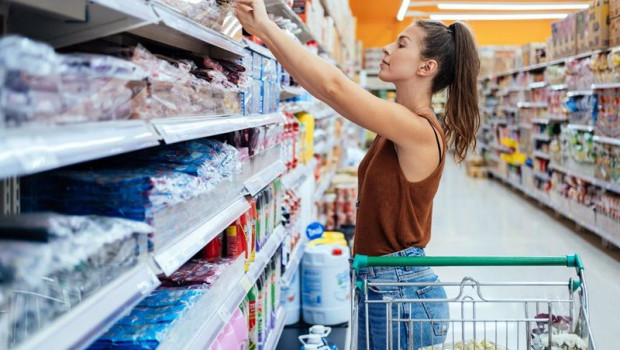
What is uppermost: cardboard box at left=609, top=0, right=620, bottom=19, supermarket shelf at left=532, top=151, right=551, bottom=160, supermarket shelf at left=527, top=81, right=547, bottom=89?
cardboard box at left=609, top=0, right=620, bottom=19

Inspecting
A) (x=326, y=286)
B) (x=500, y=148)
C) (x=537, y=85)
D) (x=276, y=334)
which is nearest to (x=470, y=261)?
(x=276, y=334)

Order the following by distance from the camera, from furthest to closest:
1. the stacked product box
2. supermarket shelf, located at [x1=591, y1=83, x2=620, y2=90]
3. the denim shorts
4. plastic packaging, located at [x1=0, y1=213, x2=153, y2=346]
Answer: the stacked product box
supermarket shelf, located at [x1=591, y1=83, x2=620, y2=90]
the denim shorts
plastic packaging, located at [x1=0, y1=213, x2=153, y2=346]

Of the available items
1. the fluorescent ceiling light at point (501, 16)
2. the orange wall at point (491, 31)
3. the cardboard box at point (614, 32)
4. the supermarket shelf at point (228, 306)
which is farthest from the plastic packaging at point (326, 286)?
the orange wall at point (491, 31)

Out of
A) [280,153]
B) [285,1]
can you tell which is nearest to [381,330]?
[280,153]

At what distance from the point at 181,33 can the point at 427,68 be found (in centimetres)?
81

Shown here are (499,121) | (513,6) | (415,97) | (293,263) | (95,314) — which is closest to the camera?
(95,314)

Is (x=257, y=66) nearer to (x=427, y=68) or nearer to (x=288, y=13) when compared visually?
(x=427, y=68)

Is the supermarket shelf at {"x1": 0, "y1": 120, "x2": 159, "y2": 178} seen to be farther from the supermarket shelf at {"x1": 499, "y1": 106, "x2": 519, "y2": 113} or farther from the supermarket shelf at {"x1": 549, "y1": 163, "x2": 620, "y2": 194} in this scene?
the supermarket shelf at {"x1": 499, "y1": 106, "x2": 519, "y2": 113}

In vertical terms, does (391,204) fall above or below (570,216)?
above

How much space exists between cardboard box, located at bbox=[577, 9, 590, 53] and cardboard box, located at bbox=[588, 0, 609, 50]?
230 millimetres

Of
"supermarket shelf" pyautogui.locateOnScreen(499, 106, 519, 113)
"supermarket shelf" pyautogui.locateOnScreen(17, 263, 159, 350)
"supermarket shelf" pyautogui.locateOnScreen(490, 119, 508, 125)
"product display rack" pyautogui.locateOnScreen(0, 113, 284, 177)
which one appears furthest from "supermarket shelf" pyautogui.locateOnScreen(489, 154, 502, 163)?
"supermarket shelf" pyautogui.locateOnScreen(17, 263, 159, 350)

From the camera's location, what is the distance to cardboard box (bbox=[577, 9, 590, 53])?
7.53m

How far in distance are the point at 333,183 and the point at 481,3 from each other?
421 inches

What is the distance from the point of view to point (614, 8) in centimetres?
676
